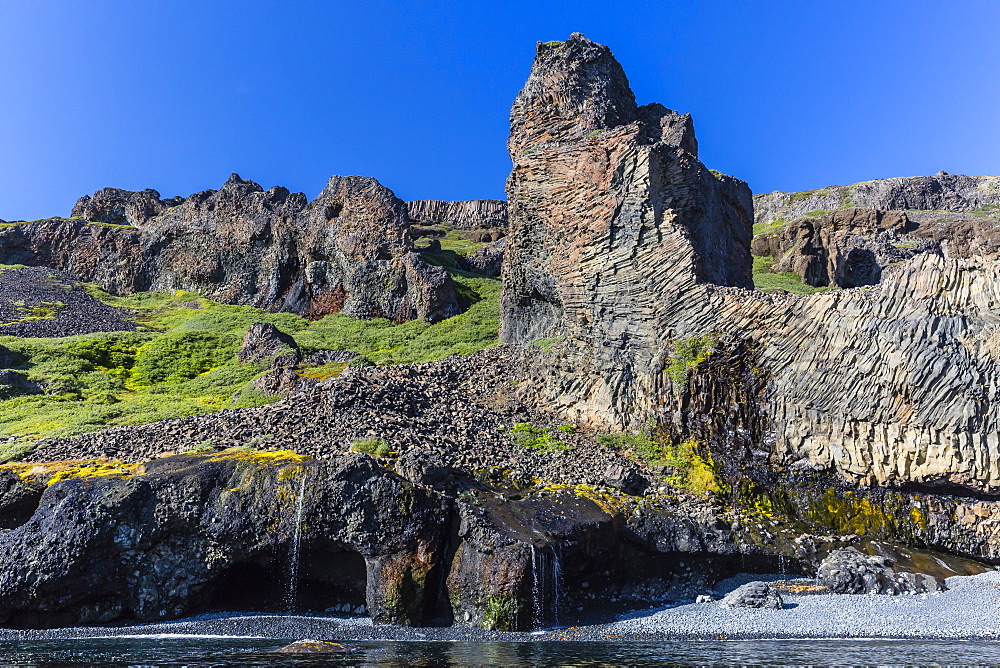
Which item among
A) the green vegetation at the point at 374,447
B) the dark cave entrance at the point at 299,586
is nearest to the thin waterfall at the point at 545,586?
the dark cave entrance at the point at 299,586

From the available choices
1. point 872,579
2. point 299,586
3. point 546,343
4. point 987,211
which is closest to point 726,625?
point 872,579

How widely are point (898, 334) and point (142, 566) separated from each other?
70.6 ft

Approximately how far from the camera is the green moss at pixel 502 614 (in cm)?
1662

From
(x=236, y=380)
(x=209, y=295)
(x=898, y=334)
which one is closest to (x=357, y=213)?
(x=209, y=295)

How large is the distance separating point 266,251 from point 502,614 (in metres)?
51.2

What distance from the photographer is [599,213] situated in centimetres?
2936

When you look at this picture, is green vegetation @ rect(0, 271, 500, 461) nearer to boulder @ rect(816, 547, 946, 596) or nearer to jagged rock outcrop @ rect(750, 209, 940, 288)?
boulder @ rect(816, 547, 946, 596)

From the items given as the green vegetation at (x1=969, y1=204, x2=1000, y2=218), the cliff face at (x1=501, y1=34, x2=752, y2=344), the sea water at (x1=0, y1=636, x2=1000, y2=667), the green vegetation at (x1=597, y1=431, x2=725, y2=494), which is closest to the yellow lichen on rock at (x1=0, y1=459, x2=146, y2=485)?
the sea water at (x1=0, y1=636, x2=1000, y2=667)

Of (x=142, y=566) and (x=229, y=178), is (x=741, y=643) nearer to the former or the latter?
(x=142, y=566)

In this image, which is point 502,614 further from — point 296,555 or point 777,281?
point 777,281

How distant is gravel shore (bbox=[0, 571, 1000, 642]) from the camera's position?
15258 millimetres

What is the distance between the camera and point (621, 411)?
2669cm

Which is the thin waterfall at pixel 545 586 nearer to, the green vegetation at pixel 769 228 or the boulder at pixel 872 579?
the boulder at pixel 872 579

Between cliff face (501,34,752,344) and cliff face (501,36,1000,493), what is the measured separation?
3.3 inches
